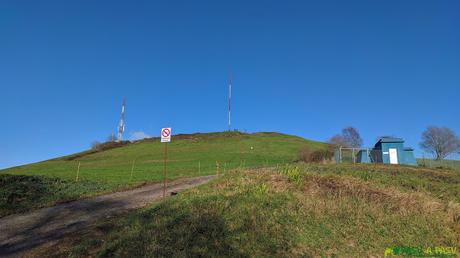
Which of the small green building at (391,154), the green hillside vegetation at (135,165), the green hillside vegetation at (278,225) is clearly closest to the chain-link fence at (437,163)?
the small green building at (391,154)

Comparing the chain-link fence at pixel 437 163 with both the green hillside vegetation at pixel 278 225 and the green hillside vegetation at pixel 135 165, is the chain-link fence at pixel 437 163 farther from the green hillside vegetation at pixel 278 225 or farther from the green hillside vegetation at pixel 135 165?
the green hillside vegetation at pixel 278 225

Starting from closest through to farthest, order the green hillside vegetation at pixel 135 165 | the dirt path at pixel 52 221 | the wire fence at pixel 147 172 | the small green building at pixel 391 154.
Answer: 1. the dirt path at pixel 52 221
2. the green hillside vegetation at pixel 135 165
3. the wire fence at pixel 147 172
4. the small green building at pixel 391 154

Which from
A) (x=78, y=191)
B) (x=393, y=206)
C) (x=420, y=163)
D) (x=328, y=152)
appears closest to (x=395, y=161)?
(x=420, y=163)

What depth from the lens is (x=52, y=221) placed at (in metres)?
9.93

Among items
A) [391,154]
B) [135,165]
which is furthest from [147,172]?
[391,154]

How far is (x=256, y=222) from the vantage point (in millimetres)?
6984

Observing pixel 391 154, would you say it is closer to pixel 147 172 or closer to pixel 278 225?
pixel 147 172

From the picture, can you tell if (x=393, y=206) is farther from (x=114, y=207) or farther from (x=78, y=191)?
(x=78, y=191)

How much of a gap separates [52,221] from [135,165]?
105 feet

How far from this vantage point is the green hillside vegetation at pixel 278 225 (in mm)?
6078

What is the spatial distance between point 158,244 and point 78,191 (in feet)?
41.3

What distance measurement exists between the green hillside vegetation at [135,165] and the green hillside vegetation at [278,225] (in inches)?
267

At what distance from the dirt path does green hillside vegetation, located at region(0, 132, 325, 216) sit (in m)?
1.80

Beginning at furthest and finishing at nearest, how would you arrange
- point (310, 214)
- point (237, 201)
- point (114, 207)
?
point (114, 207), point (237, 201), point (310, 214)
